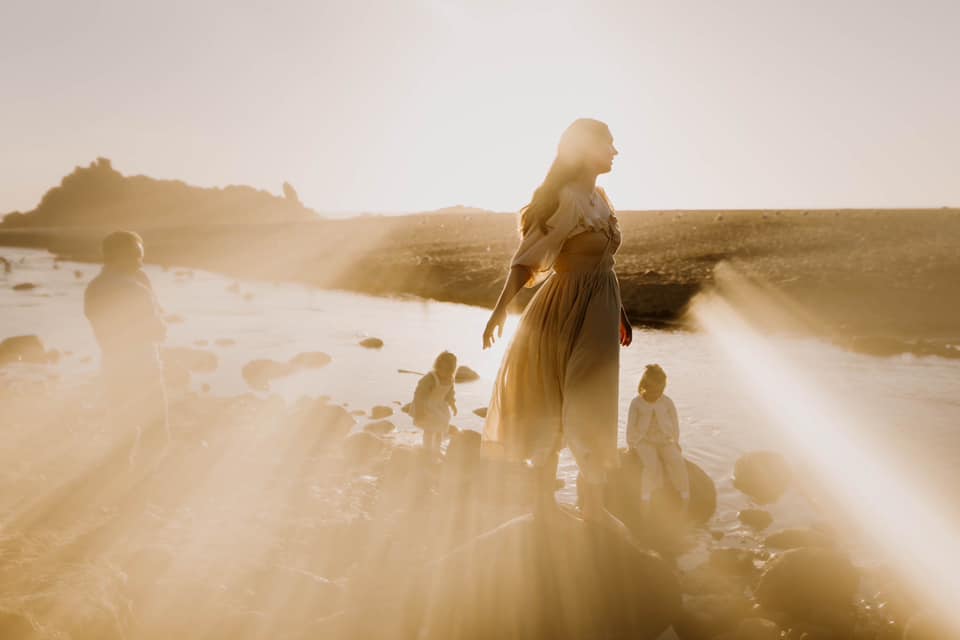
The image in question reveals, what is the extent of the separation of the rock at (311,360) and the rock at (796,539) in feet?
40.0

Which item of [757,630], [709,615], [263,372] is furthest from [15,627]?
[263,372]

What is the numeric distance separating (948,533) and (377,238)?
72490 millimetres

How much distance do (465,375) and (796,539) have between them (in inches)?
364

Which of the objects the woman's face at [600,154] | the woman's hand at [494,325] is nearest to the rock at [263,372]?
the woman's hand at [494,325]

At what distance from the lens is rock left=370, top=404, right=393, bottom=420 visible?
462 inches

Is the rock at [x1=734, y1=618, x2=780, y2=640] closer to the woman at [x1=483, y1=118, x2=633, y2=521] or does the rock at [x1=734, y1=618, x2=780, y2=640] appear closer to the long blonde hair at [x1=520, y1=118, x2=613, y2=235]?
the woman at [x1=483, y1=118, x2=633, y2=521]

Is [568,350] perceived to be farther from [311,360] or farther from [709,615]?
[311,360]

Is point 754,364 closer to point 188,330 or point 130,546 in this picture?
point 130,546

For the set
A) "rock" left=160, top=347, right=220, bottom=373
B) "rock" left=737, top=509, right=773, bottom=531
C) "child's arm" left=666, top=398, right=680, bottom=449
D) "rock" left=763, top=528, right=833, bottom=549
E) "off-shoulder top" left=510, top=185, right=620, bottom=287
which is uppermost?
"off-shoulder top" left=510, top=185, right=620, bottom=287

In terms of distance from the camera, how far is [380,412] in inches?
465

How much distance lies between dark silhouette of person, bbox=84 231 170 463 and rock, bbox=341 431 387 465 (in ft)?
9.26

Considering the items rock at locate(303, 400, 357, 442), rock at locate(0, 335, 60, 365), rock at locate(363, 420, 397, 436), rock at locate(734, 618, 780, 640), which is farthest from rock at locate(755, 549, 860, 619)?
rock at locate(0, 335, 60, 365)

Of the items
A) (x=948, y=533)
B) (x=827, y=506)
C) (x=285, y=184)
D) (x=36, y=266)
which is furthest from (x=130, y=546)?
(x=285, y=184)

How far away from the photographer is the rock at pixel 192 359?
618 inches
